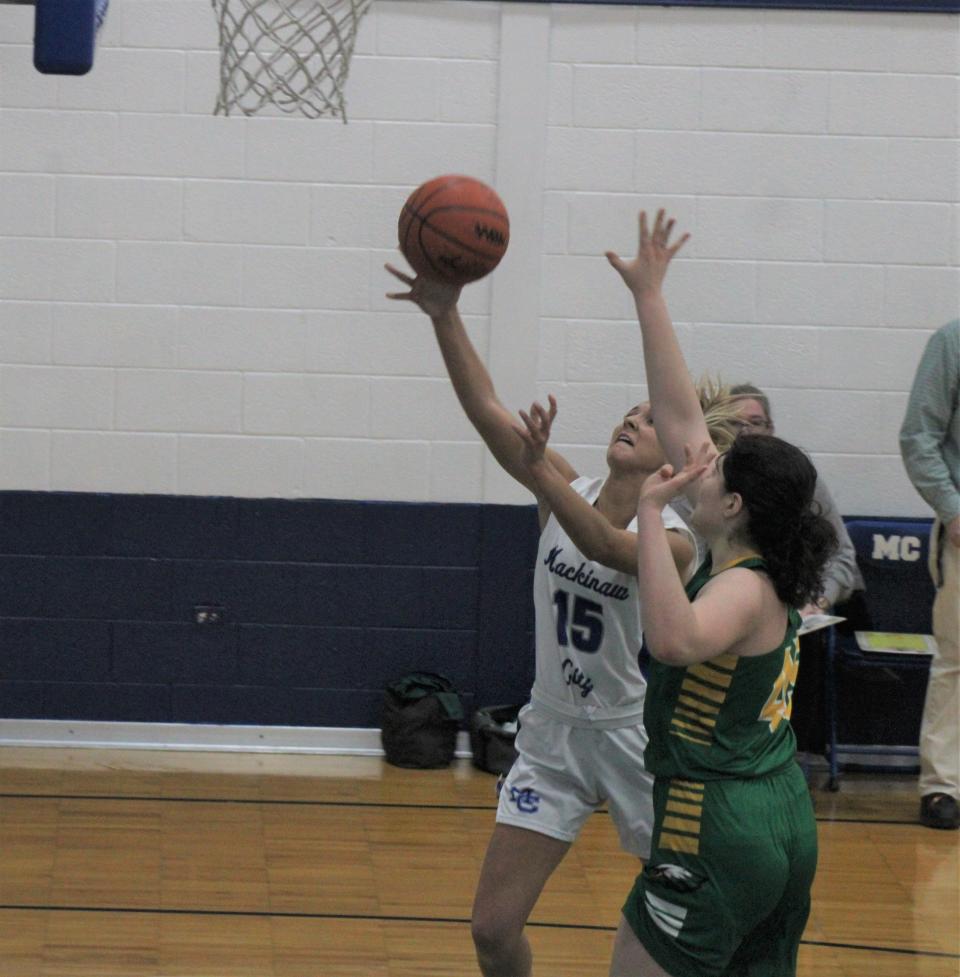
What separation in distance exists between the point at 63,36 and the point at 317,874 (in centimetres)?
276

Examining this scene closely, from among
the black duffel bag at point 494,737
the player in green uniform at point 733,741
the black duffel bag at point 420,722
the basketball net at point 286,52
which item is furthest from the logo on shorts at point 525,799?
the basketball net at point 286,52

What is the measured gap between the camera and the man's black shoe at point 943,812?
Answer: 570 centimetres

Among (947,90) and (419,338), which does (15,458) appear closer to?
(419,338)

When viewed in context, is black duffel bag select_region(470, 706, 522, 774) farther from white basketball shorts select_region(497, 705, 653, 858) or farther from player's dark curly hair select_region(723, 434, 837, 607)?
player's dark curly hair select_region(723, 434, 837, 607)

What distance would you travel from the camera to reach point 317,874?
16.1 ft

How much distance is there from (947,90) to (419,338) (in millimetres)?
2323

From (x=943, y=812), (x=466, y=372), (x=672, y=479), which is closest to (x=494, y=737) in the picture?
(x=943, y=812)

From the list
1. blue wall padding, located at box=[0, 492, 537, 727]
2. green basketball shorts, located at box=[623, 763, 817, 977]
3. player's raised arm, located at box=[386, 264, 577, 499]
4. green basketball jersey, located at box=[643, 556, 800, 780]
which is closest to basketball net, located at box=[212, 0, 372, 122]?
blue wall padding, located at box=[0, 492, 537, 727]

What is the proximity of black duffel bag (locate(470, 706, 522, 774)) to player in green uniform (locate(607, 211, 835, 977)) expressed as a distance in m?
3.27

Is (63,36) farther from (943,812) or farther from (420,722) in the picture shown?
(943,812)

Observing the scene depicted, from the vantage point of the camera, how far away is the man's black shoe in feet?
18.7

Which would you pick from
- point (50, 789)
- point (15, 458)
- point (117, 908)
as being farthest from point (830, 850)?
point (15, 458)

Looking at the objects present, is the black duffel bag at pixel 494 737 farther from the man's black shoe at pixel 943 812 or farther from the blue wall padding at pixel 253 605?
the man's black shoe at pixel 943 812

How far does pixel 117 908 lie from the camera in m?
4.54
